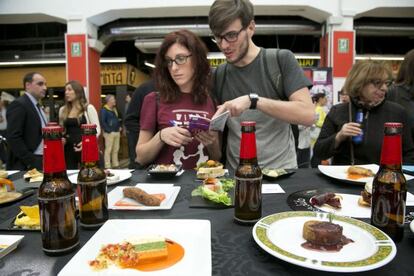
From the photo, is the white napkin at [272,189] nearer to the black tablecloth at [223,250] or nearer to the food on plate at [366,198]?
the black tablecloth at [223,250]

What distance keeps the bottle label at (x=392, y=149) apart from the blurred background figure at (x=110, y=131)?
719 centimetres

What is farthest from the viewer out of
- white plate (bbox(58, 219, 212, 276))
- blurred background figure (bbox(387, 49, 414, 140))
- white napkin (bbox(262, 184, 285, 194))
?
blurred background figure (bbox(387, 49, 414, 140))

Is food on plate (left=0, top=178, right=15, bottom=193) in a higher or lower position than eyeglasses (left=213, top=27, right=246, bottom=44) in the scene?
lower

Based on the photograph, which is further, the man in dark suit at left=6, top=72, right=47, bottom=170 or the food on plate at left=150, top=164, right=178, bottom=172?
the man in dark suit at left=6, top=72, right=47, bottom=170

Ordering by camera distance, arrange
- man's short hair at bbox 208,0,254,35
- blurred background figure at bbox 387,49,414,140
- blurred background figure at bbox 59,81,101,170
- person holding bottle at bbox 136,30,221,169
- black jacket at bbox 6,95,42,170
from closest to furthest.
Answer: man's short hair at bbox 208,0,254,35, person holding bottle at bbox 136,30,221,169, blurred background figure at bbox 387,49,414,140, black jacket at bbox 6,95,42,170, blurred background figure at bbox 59,81,101,170

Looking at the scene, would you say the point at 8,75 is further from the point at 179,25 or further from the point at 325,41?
the point at 325,41

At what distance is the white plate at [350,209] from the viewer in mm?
1030

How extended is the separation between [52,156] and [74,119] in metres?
3.45

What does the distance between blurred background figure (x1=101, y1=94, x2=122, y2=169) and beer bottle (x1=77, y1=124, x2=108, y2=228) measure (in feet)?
22.4

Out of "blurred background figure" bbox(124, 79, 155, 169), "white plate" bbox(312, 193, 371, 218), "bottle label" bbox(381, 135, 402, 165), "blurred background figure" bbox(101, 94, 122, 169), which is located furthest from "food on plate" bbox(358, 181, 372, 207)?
"blurred background figure" bbox(101, 94, 122, 169)

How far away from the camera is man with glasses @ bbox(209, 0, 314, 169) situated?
1.70 metres

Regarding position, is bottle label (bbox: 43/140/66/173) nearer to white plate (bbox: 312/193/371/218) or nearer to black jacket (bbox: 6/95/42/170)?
white plate (bbox: 312/193/371/218)

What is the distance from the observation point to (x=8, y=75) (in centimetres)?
1150

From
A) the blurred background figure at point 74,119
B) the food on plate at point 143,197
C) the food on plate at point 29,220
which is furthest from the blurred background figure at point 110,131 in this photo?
the food on plate at point 29,220
